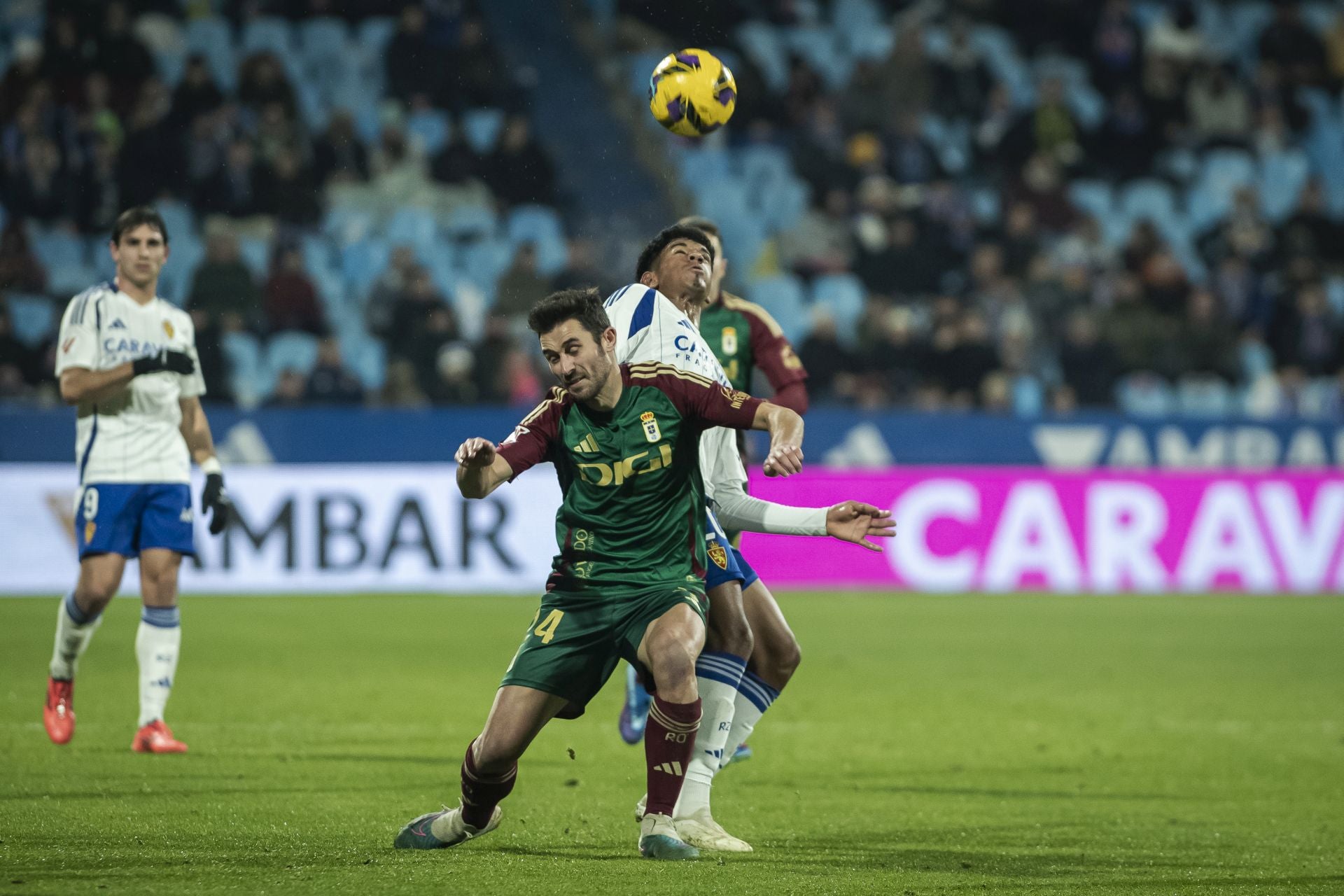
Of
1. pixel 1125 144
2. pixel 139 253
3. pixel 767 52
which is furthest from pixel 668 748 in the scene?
pixel 1125 144

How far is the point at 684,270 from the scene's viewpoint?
6473 mm

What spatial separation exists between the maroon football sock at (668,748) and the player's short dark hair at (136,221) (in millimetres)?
3664

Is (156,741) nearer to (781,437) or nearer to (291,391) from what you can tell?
(781,437)

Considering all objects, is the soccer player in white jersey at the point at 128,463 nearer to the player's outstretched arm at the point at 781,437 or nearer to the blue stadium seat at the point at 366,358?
the player's outstretched arm at the point at 781,437

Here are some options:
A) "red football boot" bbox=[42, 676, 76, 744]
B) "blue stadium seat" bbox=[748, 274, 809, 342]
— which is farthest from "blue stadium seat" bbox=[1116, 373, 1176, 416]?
"red football boot" bbox=[42, 676, 76, 744]

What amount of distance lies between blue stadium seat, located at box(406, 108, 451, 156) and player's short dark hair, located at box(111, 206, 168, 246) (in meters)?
10.6

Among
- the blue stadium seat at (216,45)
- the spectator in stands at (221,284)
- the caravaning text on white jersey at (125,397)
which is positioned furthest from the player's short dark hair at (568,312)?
the blue stadium seat at (216,45)

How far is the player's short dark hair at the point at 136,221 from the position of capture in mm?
7816

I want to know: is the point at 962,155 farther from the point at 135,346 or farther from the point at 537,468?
the point at 135,346

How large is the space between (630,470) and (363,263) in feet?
40.3

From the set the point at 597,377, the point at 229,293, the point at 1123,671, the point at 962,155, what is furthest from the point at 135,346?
the point at 962,155

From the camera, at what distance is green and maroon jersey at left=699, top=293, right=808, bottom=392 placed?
7684mm

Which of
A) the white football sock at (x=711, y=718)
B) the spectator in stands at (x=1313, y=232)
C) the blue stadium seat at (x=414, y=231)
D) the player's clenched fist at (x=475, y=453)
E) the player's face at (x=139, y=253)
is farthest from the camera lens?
the spectator in stands at (x=1313, y=232)

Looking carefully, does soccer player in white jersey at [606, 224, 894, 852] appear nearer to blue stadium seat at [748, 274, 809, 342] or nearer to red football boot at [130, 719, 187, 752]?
red football boot at [130, 719, 187, 752]
